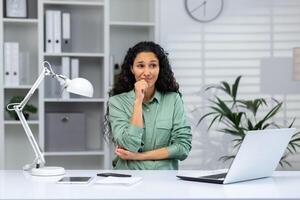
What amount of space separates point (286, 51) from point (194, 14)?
0.84 m

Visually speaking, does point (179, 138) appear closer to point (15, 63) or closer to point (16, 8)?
point (15, 63)

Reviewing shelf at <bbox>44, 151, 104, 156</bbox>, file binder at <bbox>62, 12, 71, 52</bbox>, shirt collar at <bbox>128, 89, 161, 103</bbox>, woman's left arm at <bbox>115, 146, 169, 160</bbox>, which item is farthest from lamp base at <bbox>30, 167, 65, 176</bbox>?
file binder at <bbox>62, 12, 71, 52</bbox>

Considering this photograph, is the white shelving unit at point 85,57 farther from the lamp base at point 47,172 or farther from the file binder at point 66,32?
the lamp base at point 47,172

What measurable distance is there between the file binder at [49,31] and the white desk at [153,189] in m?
1.89

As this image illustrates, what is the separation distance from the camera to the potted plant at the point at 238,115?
152 inches

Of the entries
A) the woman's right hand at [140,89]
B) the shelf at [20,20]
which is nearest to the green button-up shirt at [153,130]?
the woman's right hand at [140,89]

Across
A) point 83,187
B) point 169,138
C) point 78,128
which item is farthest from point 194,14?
point 83,187

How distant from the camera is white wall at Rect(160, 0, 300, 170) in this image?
4.10m

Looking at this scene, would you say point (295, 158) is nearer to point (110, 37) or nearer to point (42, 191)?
point (110, 37)

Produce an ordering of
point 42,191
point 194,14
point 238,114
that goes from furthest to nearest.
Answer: point 194,14, point 238,114, point 42,191

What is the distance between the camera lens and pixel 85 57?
4195 millimetres

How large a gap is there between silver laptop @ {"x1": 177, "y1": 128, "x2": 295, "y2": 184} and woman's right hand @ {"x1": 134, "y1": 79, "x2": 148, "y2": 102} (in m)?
0.59

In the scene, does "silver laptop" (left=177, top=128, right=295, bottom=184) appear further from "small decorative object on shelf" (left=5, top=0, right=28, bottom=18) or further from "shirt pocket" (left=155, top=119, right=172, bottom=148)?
"small decorative object on shelf" (left=5, top=0, right=28, bottom=18)

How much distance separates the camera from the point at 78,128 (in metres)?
3.95
